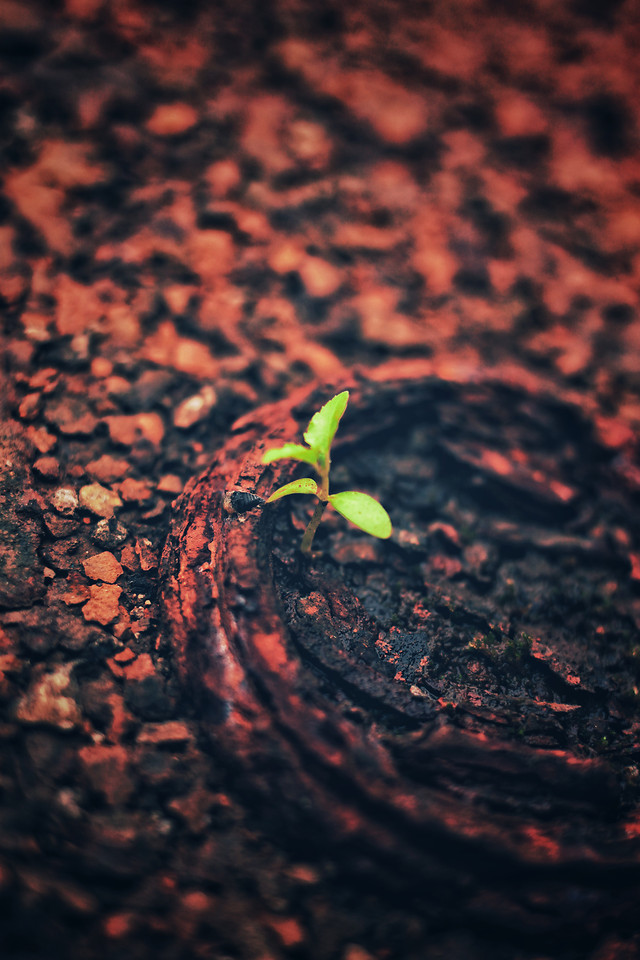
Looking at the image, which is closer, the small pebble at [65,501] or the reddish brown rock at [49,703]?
the reddish brown rock at [49,703]

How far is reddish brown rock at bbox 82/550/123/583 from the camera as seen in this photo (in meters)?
1.57

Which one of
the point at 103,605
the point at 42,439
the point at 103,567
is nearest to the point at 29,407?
the point at 42,439

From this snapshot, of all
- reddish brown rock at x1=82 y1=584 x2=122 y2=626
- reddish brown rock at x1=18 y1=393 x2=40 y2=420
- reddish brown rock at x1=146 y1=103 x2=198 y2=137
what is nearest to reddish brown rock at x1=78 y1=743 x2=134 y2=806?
reddish brown rock at x1=82 y1=584 x2=122 y2=626

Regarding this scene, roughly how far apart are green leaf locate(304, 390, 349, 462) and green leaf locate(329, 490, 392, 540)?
0.13 m

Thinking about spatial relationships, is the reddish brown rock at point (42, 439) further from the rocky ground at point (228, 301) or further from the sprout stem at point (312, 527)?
the sprout stem at point (312, 527)

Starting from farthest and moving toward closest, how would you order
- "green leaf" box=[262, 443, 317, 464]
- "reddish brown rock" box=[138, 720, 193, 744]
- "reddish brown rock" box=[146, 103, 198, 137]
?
"reddish brown rock" box=[146, 103, 198, 137], "green leaf" box=[262, 443, 317, 464], "reddish brown rock" box=[138, 720, 193, 744]

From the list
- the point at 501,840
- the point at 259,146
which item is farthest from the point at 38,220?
the point at 501,840

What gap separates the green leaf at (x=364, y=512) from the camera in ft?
4.84

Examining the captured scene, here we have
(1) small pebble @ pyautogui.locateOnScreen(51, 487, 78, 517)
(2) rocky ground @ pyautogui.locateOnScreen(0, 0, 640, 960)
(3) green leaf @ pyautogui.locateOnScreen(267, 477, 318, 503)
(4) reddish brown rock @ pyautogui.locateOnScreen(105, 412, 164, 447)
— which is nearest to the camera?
(2) rocky ground @ pyautogui.locateOnScreen(0, 0, 640, 960)

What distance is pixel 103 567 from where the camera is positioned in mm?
1589

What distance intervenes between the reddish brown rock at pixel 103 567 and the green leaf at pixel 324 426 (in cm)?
67

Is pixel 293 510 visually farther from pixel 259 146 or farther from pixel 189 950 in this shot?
pixel 259 146

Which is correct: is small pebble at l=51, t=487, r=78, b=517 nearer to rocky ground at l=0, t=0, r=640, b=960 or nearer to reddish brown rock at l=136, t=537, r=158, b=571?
rocky ground at l=0, t=0, r=640, b=960

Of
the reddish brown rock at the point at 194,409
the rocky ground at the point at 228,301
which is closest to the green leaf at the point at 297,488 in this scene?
the rocky ground at the point at 228,301
